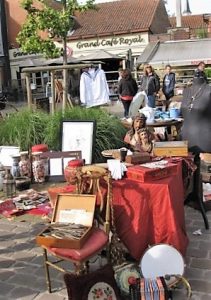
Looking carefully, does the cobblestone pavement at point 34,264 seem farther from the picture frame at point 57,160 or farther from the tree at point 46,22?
the tree at point 46,22

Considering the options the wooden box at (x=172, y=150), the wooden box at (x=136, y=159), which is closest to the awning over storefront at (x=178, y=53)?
the wooden box at (x=172, y=150)

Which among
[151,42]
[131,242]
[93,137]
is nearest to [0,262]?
[131,242]

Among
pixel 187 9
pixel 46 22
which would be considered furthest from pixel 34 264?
pixel 187 9

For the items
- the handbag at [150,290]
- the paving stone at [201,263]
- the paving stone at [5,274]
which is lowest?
the paving stone at [5,274]

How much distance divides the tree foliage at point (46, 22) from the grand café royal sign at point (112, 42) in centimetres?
2291

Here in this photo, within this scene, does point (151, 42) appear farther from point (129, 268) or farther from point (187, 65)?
point (129, 268)

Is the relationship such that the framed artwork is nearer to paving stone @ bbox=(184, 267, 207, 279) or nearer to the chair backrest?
the chair backrest

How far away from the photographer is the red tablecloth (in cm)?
358

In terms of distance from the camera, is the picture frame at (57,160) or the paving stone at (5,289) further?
the picture frame at (57,160)

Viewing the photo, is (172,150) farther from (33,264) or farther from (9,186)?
(9,186)

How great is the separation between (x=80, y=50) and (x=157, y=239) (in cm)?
3220

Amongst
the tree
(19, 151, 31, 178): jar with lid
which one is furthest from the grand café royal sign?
(19, 151, 31, 178): jar with lid

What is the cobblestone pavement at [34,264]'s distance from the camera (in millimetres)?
3449

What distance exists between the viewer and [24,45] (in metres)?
11.1
